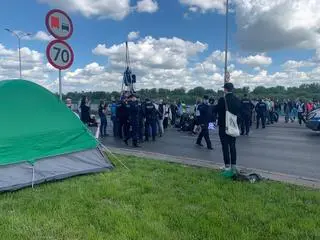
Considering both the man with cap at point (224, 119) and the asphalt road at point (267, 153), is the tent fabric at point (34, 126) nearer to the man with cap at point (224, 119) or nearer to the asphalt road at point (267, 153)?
the man with cap at point (224, 119)

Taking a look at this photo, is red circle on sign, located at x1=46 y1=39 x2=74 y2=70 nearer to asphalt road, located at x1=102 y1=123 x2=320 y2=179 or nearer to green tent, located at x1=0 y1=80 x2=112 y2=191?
green tent, located at x1=0 y1=80 x2=112 y2=191

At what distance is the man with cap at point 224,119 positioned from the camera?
24.9 feet

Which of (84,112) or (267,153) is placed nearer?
(267,153)

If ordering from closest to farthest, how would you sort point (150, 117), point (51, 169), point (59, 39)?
point (51, 169) → point (59, 39) → point (150, 117)

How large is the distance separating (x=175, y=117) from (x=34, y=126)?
1591 cm

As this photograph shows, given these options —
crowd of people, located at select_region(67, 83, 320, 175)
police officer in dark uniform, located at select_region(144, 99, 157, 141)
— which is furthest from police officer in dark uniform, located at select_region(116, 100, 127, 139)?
police officer in dark uniform, located at select_region(144, 99, 157, 141)

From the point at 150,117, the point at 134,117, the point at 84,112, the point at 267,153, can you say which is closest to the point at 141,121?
the point at 150,117

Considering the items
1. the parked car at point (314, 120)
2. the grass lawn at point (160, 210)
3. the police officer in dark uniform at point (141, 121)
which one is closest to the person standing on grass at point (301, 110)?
the parked car at point (314, 120)

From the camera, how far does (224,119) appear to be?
305 inches

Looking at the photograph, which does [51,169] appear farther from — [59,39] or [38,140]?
[59,39]

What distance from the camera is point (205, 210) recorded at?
5.02m

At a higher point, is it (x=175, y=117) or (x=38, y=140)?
(x=38, y=140)

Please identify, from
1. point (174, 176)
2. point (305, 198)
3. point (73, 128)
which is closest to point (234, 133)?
point (174, 176)

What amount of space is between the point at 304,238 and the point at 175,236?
1428mm
